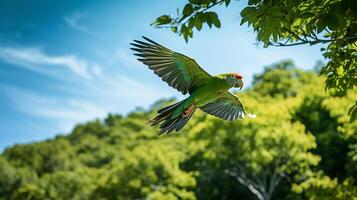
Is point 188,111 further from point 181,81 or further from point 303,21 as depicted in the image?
point 303,21

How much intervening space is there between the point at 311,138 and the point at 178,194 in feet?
24.4

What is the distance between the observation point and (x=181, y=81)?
3.53m

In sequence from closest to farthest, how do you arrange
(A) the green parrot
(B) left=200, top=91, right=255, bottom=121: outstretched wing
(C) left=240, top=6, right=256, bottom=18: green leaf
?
(C) left=240, top=6, right=256, bottom=18: green leaf < (A) the green parrot < (B) left=200, top=91, right=255, bottom=121: outstretched wing

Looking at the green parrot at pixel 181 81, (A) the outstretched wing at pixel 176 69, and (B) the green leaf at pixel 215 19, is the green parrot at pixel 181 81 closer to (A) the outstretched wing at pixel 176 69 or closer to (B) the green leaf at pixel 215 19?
(A) the outstretched wing at pixel 176 69

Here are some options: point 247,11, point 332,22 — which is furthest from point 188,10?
point 332,22

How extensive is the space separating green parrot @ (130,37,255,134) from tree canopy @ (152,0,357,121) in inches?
8.9

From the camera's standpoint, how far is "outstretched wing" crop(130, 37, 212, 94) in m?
3.33

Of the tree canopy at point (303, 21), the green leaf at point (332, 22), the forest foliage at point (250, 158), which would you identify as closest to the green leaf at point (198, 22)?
the tree canopy at point (303, 21)

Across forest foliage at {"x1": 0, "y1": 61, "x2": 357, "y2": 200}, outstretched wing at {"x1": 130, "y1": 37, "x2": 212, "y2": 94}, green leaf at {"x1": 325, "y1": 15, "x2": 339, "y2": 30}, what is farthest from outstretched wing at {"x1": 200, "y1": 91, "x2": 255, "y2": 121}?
forest foliage at {"x1": 0, "y1": 61, "x2": 357, "y2": 200}

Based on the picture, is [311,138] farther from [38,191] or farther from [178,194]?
[38,191]

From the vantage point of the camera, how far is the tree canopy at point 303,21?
2.55m

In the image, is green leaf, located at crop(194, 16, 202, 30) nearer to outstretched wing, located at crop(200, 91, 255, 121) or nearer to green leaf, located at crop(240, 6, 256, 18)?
green leaf, located at crop(240, 6, 256, 18)

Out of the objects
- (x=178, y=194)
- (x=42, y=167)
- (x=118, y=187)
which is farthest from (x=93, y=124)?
(x=178, y=194)

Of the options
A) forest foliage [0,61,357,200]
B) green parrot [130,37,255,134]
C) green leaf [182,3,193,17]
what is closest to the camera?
green leaf [182,3,193,17]
